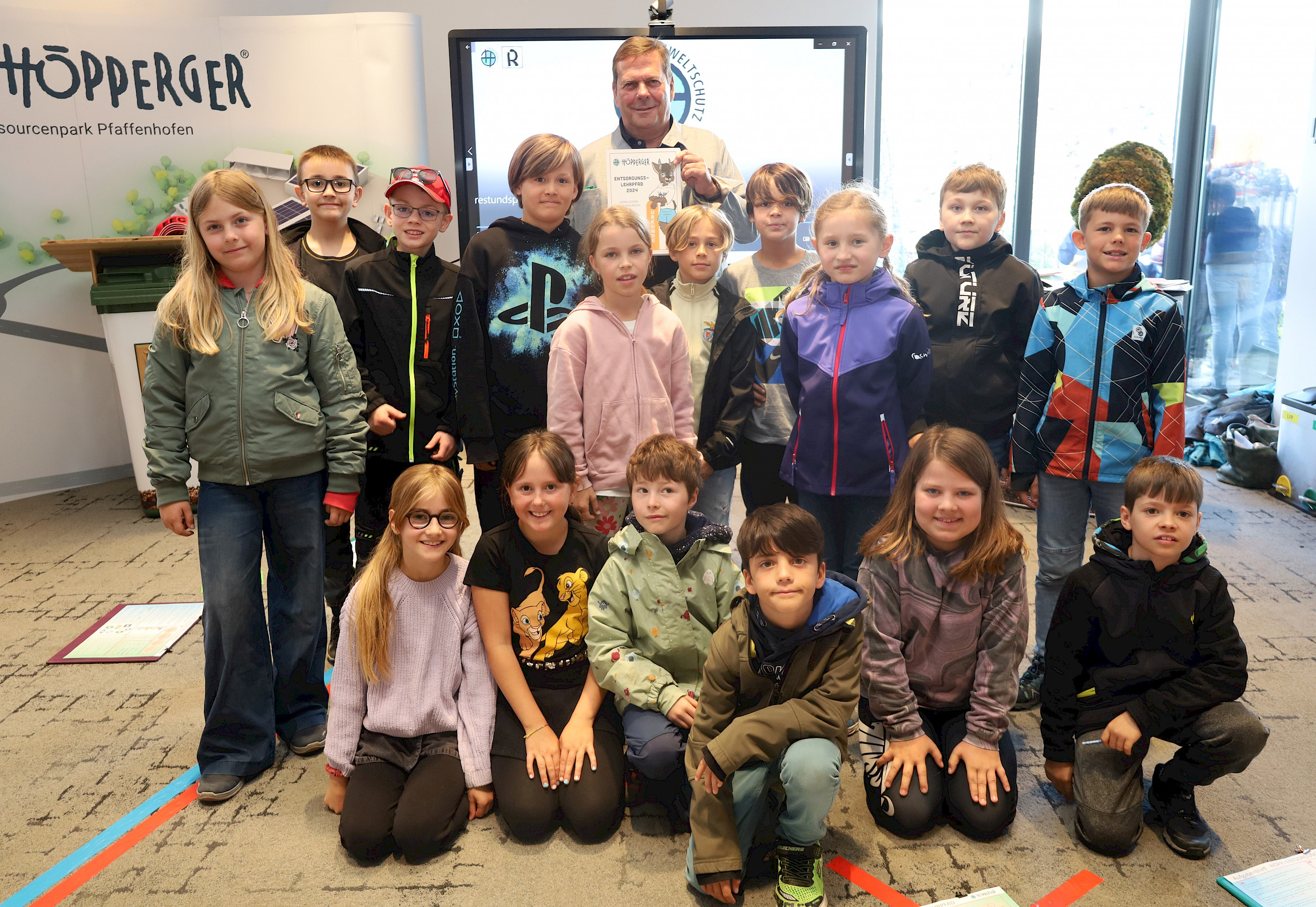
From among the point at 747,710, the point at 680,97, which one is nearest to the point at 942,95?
Result: the point at 680,97

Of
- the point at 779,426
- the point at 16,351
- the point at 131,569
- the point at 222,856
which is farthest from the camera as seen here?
the point at 16,351

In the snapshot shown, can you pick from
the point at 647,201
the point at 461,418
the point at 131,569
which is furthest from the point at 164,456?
the point at 647,201

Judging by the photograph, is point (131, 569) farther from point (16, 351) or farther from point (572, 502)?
point (572, 502)

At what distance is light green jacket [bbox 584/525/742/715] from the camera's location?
71.2 inches

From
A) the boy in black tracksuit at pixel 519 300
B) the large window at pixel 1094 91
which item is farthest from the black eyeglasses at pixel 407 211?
the large window at pixel 1094 91

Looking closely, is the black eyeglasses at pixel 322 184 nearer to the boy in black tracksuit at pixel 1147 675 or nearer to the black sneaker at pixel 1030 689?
the boy in black tracksuit at pixel 1147 675

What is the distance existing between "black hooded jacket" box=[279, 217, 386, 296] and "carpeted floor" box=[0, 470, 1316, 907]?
1.13 metres

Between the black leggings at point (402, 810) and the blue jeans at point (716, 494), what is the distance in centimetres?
90

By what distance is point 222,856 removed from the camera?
1726 millimetres

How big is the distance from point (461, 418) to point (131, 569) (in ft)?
6.36

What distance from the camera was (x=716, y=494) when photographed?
2342mm

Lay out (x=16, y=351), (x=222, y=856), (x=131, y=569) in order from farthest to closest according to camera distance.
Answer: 1. (x=16, y=351)
2. (x=131, y=569)
3. (x=222, y=856)

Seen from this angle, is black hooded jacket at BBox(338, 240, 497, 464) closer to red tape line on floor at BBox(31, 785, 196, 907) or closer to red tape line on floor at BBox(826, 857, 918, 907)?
red tape line on floor at BBox(31, 785, 196, 907)

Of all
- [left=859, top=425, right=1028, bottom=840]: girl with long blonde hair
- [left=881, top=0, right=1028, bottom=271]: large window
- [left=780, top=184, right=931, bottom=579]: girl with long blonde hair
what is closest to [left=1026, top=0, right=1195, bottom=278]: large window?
[left=881, top=0, right=1028, bottom=271]: large window
